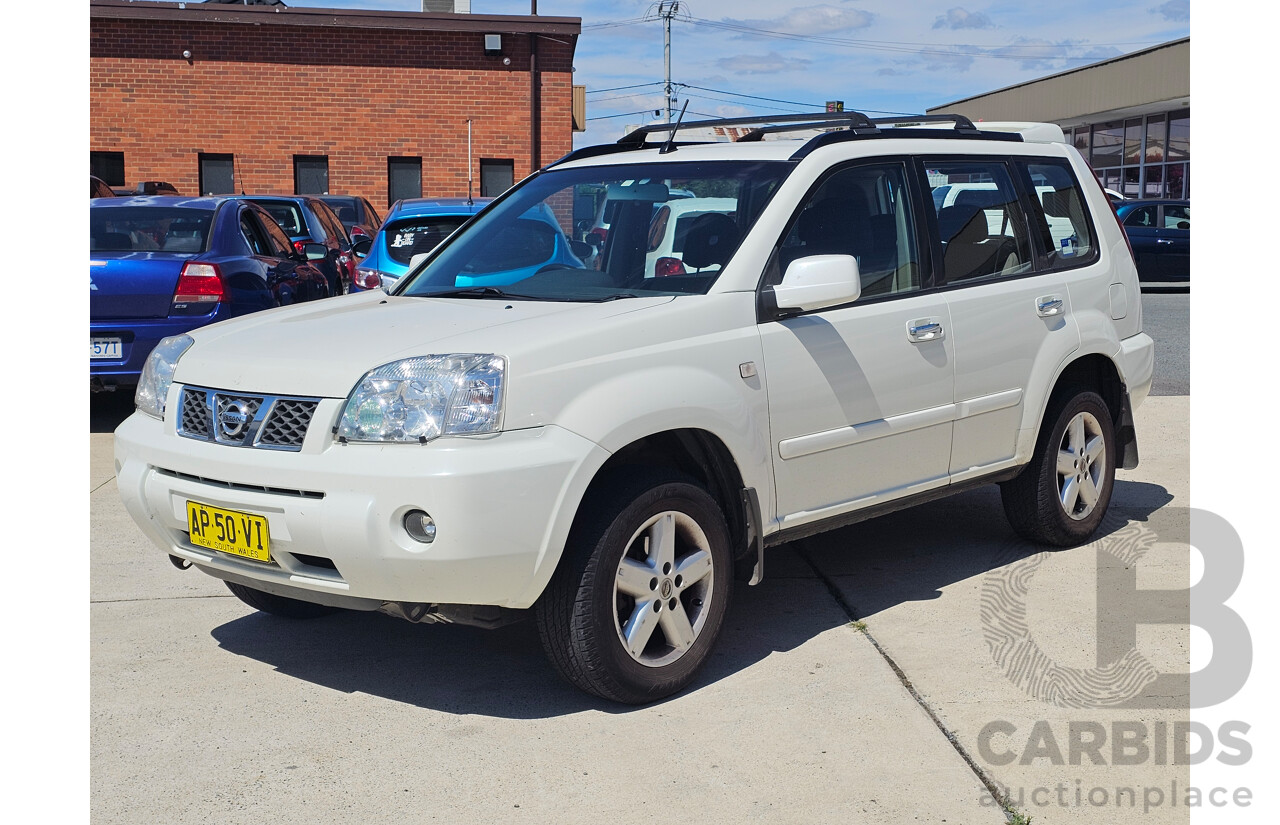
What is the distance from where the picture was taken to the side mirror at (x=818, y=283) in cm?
432

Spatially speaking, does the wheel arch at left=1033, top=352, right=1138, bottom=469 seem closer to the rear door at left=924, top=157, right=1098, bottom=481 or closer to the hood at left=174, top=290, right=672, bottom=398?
the rear door at left=924, top=157, right=1098, bottom=481

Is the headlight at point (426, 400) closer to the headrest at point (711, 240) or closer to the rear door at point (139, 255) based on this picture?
the headrest at point (711, 240)

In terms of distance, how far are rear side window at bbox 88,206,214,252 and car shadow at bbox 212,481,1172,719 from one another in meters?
4.96

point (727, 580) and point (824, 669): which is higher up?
point (727, 580)

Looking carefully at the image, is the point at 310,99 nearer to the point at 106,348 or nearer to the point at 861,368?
the point at 106,348

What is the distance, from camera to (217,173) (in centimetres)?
2505

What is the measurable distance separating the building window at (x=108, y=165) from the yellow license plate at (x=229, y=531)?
2281 cm

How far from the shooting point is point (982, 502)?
7.00m

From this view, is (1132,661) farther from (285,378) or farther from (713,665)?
(285,378)

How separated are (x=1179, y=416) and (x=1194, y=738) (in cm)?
606

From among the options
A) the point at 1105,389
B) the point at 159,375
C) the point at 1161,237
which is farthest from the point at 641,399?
the point at 1161,237

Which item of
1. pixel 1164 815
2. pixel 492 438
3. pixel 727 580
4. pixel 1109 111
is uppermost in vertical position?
pixel 1109 111

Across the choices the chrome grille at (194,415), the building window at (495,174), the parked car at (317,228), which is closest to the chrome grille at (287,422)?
the chrome grille at (194,415)

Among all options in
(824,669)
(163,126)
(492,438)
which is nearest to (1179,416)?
(824,669)
